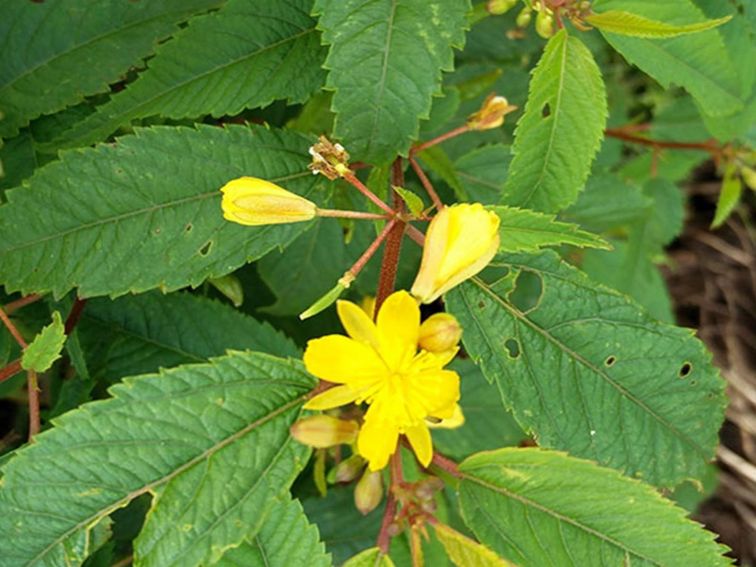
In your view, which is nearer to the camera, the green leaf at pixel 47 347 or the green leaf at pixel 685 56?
the green leaf at pixel 47 347

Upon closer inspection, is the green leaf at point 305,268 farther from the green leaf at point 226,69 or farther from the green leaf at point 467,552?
the green leaf at point 467,552

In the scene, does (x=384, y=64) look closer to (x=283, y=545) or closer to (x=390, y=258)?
(x=390, y=258)

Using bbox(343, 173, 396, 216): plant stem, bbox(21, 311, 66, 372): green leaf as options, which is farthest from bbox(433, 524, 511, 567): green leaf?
bbox(21, 311, 66, 372): green leaf

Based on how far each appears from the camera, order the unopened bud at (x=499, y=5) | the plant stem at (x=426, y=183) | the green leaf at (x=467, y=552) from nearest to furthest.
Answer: the green leaf at (x=467, y=552) → the plant stem at (x=426, y=183) → the unopened bud at (x=499, y=5)

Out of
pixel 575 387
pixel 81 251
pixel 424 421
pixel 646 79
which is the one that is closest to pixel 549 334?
→ pixel 575 387

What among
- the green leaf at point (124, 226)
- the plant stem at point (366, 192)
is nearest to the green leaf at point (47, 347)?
the green leaf at point (124, 226)

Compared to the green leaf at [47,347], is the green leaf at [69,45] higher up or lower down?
higher up
